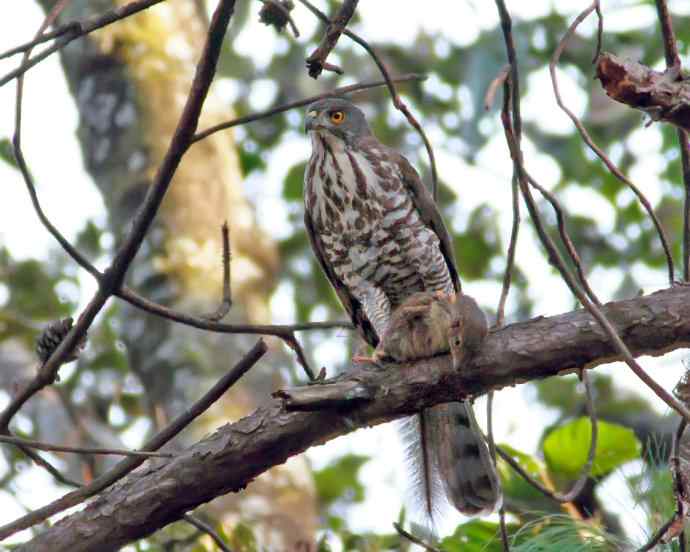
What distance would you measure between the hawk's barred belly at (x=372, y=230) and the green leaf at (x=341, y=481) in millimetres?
2689

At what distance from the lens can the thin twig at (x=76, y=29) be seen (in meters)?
2.41

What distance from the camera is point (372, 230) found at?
14.8 feet

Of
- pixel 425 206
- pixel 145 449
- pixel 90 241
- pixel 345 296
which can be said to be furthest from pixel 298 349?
pixel 90 241

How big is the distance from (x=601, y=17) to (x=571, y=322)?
0.83 m

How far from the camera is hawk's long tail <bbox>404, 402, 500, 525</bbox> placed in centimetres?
357

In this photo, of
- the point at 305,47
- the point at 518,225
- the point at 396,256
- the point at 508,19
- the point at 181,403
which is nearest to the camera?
the point at 508,19

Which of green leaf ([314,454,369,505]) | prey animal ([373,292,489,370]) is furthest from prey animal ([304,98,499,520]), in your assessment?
green leaf ([314,454,369,505])

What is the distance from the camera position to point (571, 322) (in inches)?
105

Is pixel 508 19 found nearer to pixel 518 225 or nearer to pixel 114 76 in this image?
pixel 518 225

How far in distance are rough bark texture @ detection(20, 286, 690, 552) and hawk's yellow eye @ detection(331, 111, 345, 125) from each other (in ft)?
7.38

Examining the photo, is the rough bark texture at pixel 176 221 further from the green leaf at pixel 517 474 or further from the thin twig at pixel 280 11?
the thin twig at pixel 280 11

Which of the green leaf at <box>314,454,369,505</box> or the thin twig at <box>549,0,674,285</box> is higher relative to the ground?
the green leaf at <box>314,454,369,505</box>

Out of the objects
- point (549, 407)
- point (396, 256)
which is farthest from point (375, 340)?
point (549, 407)

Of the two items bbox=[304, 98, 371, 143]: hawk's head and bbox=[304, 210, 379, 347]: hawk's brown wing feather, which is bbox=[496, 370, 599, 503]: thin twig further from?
bbox=[304, 98, 371, 143]: hawk's head
